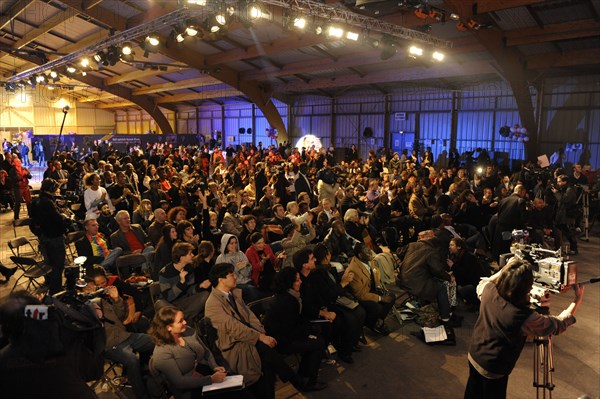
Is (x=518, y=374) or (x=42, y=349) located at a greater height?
(x=42, y=349)

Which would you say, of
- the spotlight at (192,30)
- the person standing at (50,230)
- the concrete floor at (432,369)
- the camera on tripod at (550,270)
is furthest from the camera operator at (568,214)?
the person standing at (50,230)

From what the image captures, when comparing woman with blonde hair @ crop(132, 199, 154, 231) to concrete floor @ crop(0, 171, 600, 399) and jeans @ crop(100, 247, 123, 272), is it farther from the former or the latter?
concrete floor @ crop(0, 171, 600, 399)

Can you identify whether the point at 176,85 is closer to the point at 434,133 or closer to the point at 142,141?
the point at 142,141

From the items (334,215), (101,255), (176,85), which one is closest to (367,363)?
(334,215)

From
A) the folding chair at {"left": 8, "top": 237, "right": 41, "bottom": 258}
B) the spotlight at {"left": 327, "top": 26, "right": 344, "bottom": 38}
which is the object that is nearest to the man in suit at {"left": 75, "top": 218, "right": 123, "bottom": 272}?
the folding chair at {"left": 8, "top": 237, "right": 41, "bottom": 258}

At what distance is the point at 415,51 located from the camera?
10.1 metres

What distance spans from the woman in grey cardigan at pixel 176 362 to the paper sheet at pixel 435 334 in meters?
2.43

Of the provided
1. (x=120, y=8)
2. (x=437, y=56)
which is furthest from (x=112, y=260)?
(x=120, y=8)

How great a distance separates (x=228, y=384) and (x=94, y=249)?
347 cm

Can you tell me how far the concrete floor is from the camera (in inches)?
152

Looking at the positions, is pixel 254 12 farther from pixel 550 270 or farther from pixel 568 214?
pixel 568 214

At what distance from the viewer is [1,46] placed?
1828 cm

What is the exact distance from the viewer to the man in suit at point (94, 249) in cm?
545

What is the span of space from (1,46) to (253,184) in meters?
15.7
